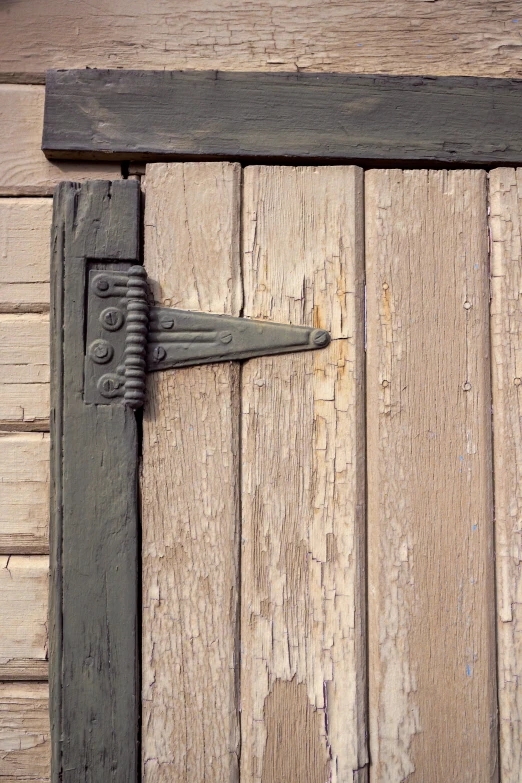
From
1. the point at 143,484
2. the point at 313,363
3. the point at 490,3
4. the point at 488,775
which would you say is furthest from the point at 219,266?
the point at 488,775

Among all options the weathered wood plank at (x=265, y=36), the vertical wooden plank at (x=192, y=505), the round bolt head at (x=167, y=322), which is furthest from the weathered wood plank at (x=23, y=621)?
the weathered wood plank at (x=265, y=36)

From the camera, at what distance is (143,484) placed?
76cm

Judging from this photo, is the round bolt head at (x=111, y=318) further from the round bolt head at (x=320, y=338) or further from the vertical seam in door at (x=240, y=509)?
the round bolt head at (x=320, y=338)

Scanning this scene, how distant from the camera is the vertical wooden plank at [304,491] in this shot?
736 mm

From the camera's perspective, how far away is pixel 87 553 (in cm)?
73

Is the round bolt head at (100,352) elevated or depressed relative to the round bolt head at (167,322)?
depressed

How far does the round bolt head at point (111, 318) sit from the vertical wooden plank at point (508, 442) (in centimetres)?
53

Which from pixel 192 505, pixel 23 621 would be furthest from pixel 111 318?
pixel 23 621

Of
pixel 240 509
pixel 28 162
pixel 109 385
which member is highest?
pixel 28 162

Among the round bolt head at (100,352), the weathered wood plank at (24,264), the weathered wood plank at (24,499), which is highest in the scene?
the weathered wood plank at (24,264)

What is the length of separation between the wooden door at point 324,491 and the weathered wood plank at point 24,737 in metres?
0.15

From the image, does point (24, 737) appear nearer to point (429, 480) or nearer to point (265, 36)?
point (429, 480)

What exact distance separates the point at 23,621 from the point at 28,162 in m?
0.66

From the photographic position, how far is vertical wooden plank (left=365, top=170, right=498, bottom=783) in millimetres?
739
